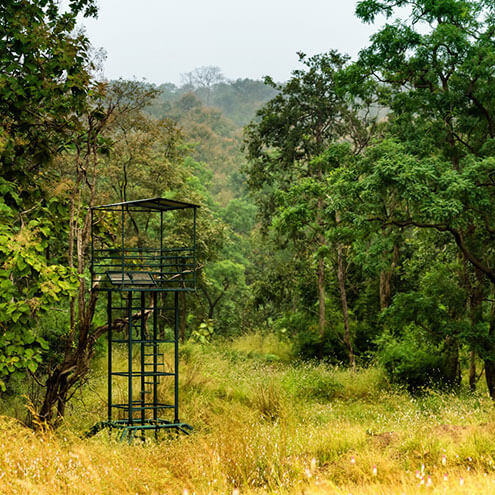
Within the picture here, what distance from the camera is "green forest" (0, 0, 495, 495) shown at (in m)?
6.62

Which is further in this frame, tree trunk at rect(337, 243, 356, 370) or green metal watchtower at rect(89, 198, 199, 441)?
tree trunk at rect(337, 243, 356, 370)

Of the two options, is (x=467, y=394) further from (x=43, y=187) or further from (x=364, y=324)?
(x=43, y=187)

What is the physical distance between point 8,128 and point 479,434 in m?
8.03

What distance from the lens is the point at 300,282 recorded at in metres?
23.2

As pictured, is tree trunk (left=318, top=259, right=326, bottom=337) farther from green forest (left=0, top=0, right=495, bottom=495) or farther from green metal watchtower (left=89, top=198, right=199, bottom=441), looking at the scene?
green metal watchtower (left=89, top=198, right=199, bottom=441)

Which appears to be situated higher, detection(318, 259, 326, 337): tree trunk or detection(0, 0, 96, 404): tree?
detection(0, 0, 96, 404): tree

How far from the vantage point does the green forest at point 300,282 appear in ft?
21.7

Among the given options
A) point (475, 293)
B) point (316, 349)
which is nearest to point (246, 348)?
point (316, 349)

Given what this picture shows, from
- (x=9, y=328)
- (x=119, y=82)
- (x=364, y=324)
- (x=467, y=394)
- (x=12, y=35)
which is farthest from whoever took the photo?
(x=364, y=324)

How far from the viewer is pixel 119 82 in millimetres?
19188

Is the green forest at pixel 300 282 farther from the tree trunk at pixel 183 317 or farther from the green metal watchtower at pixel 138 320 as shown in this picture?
the tree trunk at pixel 183 317

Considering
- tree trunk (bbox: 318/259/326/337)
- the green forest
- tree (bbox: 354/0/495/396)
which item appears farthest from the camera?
tree trunk (bbox: 318/259/326/337)

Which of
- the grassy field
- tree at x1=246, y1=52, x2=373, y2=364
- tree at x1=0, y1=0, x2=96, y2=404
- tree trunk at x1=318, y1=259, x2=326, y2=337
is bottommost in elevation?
the grassy field

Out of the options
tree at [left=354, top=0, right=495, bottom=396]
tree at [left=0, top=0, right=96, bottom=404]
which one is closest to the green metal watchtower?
tree at [left=0, top=0, right=96, bottom=404]
